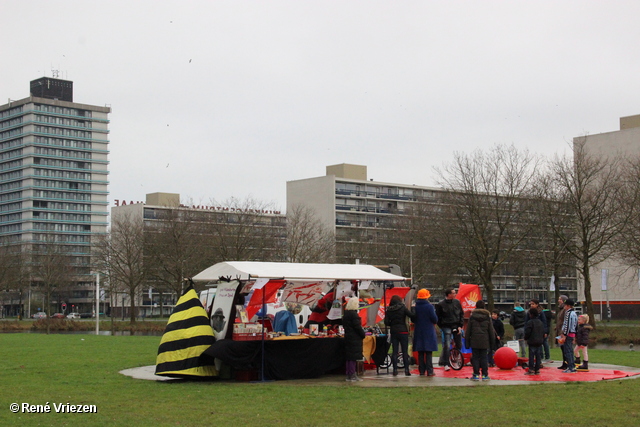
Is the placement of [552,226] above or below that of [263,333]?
above

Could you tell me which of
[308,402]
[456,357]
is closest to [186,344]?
[308,402]

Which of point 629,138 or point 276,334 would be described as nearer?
point 276,334

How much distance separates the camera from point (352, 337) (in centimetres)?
1627

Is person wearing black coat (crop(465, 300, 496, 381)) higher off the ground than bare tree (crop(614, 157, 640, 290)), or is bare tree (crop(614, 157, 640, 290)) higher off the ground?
A: bare tree (crop(614, 157, 640, 290))

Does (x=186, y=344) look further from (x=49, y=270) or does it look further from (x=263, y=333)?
(x=49, y=270)

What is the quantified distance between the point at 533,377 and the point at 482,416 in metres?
6.14

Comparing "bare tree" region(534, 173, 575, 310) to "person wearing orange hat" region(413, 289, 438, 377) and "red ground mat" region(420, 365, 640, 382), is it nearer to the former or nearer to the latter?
"red ground mat" region(420, 365, 640, 382)

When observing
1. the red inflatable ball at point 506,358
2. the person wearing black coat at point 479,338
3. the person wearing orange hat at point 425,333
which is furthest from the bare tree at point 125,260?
the person wearing black coat at point 479,338

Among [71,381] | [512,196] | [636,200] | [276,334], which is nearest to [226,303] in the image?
[276,334]

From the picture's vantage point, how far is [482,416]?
36.1 ft

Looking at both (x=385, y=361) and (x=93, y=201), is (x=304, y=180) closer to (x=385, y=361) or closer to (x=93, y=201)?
(x=93, y=201)

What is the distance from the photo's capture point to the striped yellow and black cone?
16.2 metres

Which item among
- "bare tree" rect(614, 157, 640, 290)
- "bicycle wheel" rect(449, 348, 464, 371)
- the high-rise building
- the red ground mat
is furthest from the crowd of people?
the high-rise building

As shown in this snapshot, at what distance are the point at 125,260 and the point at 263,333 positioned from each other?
47.6m
